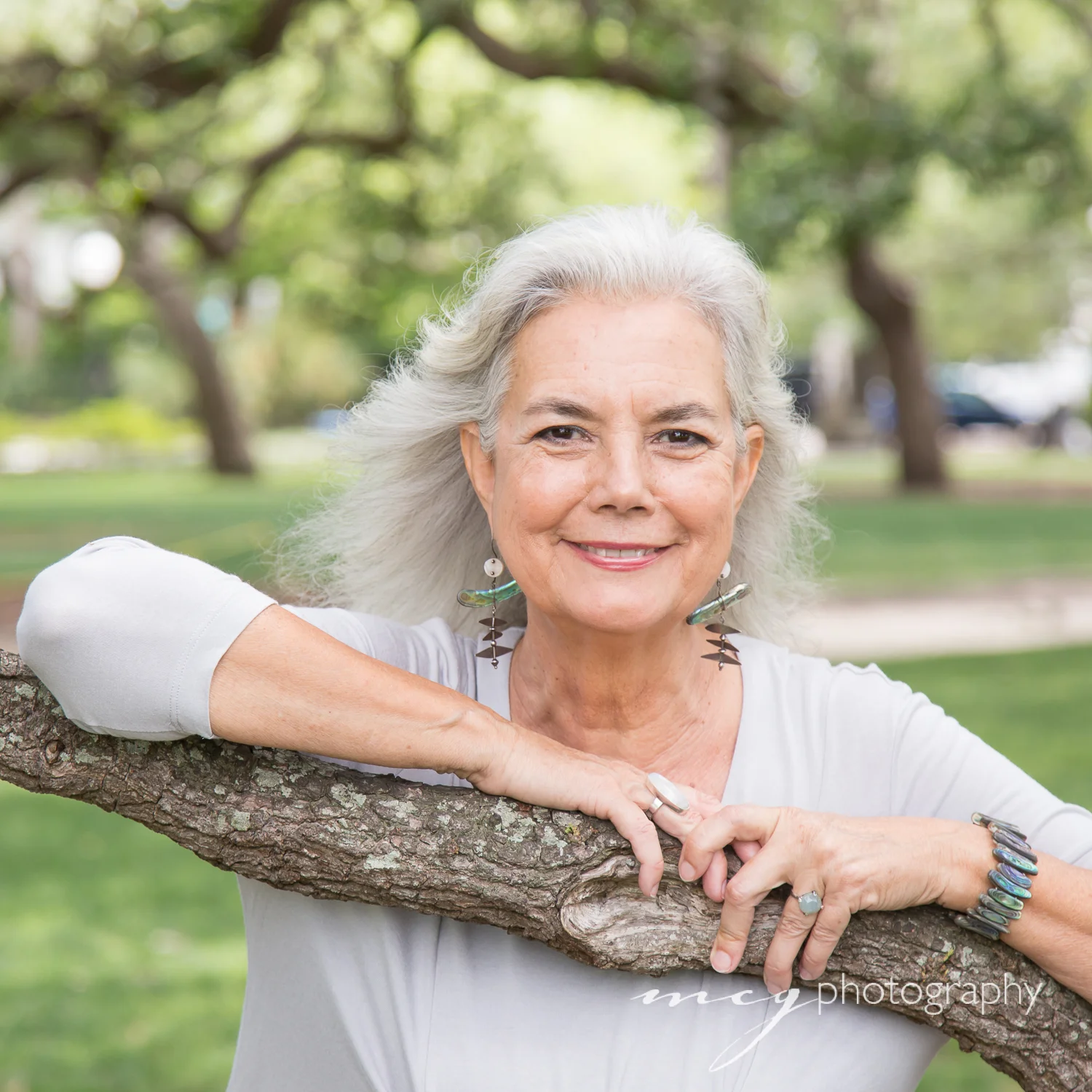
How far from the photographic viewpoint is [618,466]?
2.06m

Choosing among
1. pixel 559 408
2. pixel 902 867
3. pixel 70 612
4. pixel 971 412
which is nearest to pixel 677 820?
pixel 902 867

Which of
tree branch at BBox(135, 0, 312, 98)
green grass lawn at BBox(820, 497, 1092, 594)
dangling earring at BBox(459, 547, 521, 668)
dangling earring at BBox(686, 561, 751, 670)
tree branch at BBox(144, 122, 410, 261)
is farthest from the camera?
tree branch at BBox(144, 122, 410, 261)

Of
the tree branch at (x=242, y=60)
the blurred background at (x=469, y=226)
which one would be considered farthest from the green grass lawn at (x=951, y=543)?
the tree branch at (x=242, y=60)

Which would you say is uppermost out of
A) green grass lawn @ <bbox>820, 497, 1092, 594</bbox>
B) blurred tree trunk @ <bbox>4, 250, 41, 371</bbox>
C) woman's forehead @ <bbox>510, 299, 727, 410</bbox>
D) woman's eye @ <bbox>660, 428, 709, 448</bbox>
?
woman's forehead @ <bbox>510, 299, 727, 410</bbox>

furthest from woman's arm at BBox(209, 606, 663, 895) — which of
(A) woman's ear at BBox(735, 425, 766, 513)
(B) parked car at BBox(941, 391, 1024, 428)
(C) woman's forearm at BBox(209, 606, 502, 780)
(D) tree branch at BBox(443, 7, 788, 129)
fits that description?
(B) parked car at BBox(941, 391, 1024, 428)

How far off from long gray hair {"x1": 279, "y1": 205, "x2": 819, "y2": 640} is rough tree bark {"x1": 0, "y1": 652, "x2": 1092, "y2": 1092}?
668mm

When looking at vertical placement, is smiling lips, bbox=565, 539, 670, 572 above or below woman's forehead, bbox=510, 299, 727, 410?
below

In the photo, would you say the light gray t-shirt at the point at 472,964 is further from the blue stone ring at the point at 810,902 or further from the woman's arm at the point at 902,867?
the blue stone ring at the point at 810,902

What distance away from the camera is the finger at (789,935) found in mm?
→ 1883

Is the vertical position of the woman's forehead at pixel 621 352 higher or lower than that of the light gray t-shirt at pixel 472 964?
higher

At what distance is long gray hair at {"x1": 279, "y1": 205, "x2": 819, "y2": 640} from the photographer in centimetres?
218

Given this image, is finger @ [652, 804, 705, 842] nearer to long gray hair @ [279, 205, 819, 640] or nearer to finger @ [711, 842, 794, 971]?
finger @ [711, 842, 794, 971]

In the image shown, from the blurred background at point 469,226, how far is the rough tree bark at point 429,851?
3.64ft

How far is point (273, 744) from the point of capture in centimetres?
188
